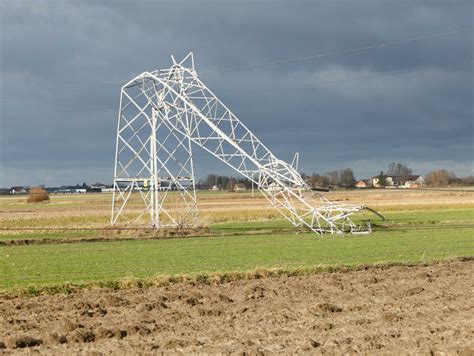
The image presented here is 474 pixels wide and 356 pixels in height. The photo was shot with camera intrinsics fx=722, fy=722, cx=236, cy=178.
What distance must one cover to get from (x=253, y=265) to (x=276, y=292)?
642 cm

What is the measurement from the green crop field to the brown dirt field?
3183 mm

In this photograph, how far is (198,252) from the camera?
98.4 feet

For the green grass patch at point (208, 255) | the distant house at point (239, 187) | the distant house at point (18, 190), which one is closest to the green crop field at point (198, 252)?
the green grass patch at point (208, 255)

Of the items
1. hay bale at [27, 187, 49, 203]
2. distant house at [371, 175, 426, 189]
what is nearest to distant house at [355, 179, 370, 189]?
distant house at [371, 175, 426, 189]

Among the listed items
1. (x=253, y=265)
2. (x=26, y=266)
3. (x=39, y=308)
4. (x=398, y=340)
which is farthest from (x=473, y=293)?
(x=26, y=266)

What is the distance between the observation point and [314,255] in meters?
28.5

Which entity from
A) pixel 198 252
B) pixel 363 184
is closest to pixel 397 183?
pixel 363 184

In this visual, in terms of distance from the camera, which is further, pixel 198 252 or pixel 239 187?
pixel 239 187

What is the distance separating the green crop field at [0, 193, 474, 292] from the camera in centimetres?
2238

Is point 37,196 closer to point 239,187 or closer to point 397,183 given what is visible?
point 239,187

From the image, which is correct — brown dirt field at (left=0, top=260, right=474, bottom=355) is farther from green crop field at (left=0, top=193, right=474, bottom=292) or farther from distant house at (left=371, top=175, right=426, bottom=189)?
distant house at (left=371, top=175, right=426, bottom=189)

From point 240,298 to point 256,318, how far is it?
2752 mm

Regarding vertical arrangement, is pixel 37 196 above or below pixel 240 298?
above

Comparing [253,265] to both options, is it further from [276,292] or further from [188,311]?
[188,311]
